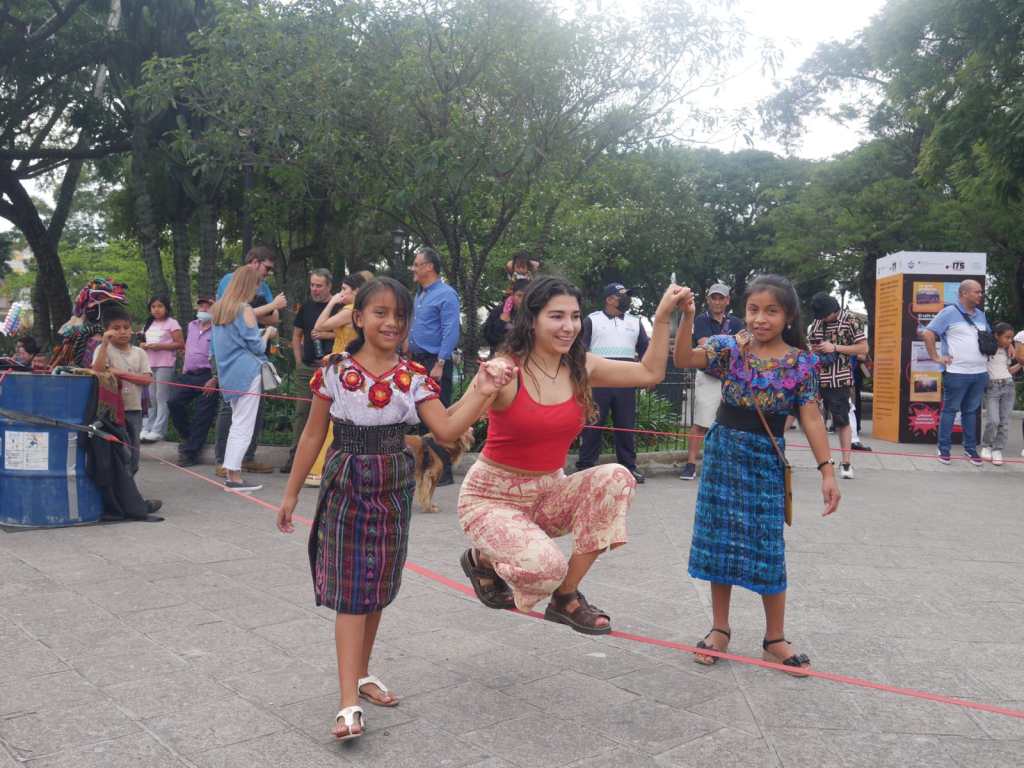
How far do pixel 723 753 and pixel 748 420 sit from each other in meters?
1.55

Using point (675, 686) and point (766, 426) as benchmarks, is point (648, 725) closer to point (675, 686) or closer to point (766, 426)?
point (675, 686)

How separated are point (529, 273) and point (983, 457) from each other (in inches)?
260

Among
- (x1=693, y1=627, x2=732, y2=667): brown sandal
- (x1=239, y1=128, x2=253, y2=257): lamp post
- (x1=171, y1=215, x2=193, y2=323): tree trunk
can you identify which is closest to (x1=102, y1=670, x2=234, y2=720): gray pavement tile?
(x1=693, y1=627, x2=732, y2=667): brown sandal

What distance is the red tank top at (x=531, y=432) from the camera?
3666 mm

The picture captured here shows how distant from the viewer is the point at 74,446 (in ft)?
22.6

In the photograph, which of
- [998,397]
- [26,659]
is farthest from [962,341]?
[26,659]

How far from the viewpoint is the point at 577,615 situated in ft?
11.8

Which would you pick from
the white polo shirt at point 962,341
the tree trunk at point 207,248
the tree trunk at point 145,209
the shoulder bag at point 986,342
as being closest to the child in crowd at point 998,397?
the white polo shirt at point 962,341

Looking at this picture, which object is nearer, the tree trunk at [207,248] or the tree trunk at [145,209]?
the tree trunk at [207,248]

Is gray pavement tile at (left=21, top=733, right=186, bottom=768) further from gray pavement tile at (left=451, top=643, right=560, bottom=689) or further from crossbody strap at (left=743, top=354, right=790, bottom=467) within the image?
crossbody strap at (left=743, top=354, right=790, bottom=467)

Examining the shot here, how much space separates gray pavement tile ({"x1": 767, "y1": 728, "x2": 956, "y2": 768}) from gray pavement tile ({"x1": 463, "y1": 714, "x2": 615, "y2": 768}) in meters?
0.60

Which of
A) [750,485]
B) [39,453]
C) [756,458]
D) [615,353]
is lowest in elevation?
[39,453]

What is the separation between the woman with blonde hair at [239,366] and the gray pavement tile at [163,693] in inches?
185

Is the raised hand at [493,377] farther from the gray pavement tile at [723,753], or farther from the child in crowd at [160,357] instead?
the child in crowd at [160,357]
